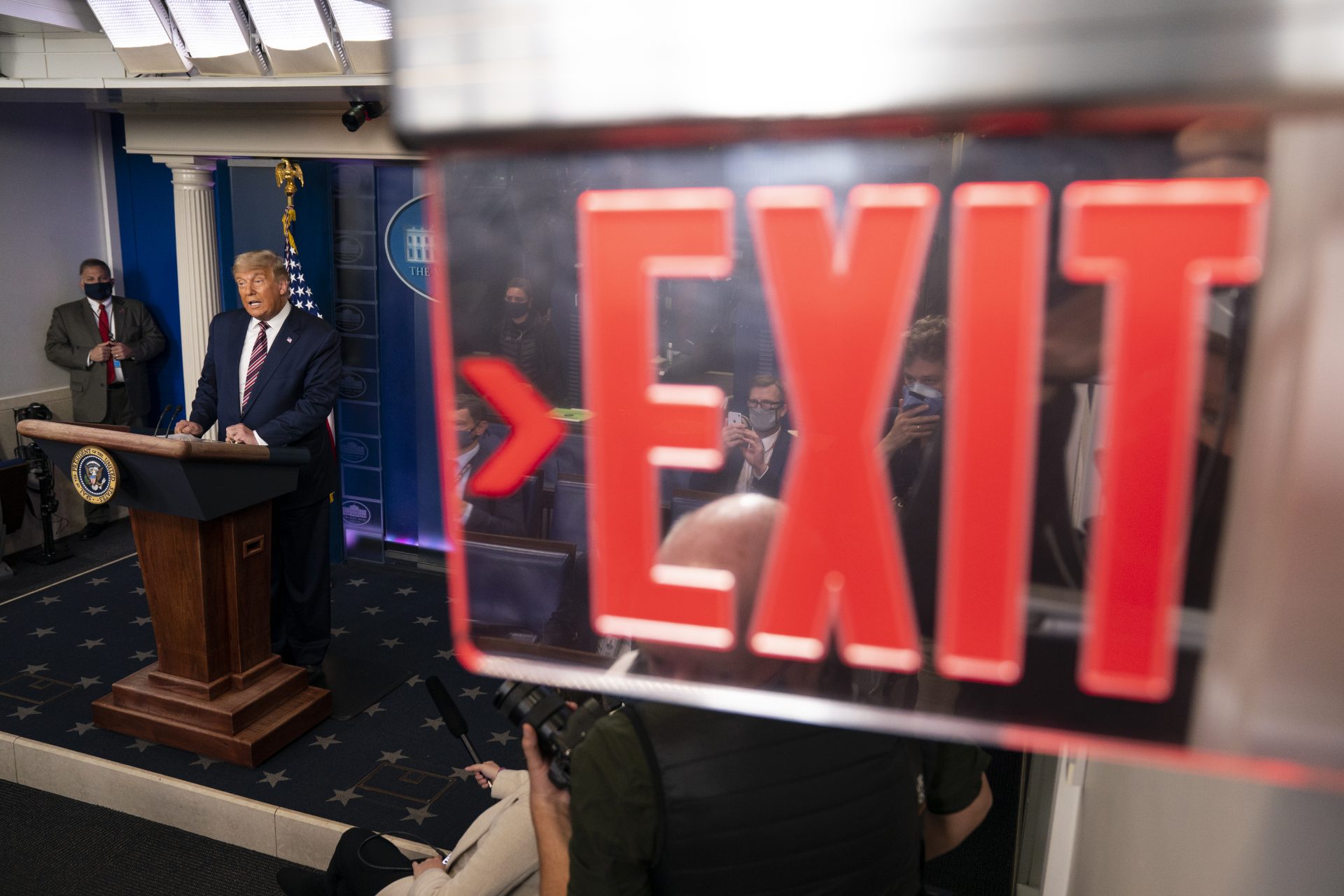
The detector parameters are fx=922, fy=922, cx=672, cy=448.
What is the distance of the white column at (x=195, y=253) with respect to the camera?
4.70 metres

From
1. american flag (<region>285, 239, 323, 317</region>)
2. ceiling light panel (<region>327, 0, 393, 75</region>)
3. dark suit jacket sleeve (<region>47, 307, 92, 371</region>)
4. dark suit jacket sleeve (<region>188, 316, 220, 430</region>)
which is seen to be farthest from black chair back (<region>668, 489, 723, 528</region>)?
dark suit jacket sleeve (<region>47, 307, 92, 371</region>)

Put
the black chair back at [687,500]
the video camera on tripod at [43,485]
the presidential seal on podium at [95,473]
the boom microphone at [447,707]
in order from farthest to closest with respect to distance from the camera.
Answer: the video camera on tripod at [43,485] < the presidential seal on podium at [95,473] < the boom microphone at [447,707] < the black chair back at [687,500]

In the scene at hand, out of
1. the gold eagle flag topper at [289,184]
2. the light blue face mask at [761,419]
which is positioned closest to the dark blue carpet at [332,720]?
the gold eagle flag topper at [289,184]

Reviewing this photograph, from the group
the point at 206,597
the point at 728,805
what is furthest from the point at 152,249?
the point at 728,805

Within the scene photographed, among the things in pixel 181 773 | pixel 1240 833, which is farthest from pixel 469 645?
pixel 181 773

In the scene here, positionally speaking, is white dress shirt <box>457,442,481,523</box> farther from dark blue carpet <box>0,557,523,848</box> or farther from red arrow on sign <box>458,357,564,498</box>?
dark blue carpet <box>0,557,523,848</box>

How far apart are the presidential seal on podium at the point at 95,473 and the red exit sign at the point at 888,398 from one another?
2744mm

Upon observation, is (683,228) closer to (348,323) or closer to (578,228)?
(578,228)

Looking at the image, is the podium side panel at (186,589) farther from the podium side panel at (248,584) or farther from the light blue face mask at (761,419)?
the light blue face mask at (761,419)

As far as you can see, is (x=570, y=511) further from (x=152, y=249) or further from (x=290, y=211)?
(x=152, y=249)

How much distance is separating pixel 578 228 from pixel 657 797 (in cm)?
71

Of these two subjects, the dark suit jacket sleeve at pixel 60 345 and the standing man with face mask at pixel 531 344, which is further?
the dark suit jacket sleeve at pixel 60 345

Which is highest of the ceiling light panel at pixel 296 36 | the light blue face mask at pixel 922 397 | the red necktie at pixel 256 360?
the ceiling light panel at pixel 296 36

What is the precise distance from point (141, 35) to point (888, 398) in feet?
14.2
